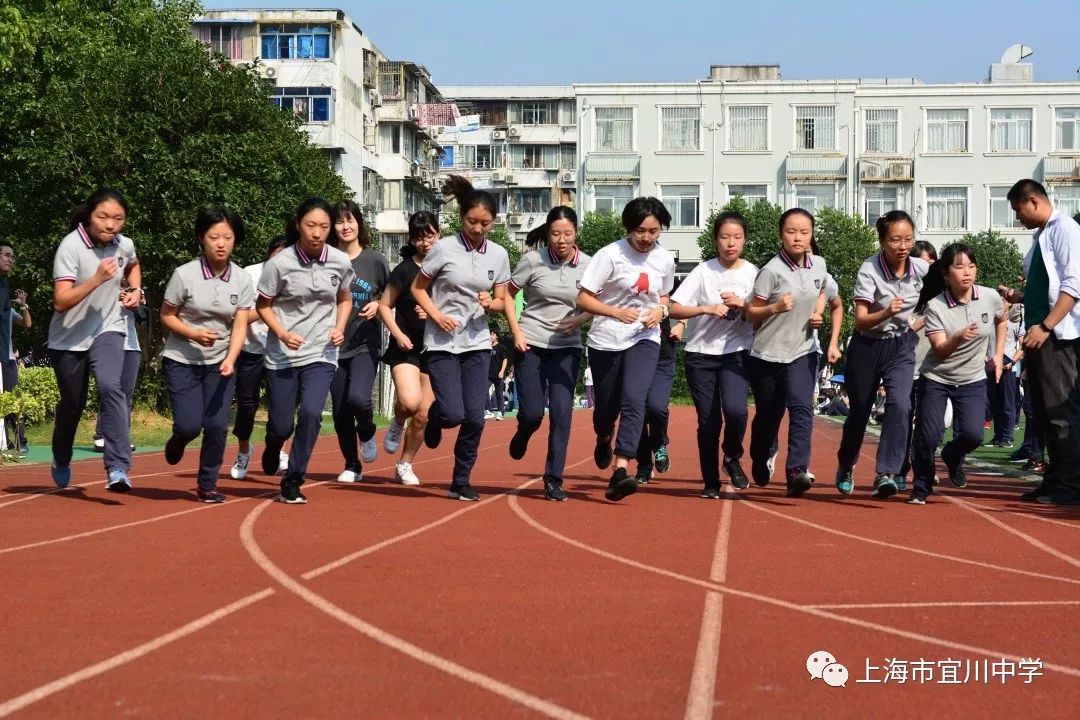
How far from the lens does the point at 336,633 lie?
5688 mm

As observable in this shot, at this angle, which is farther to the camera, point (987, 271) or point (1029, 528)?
point (987, 271)

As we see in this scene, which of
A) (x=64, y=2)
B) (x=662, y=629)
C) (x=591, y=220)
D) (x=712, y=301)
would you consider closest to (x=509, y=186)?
(x=591, y=220)

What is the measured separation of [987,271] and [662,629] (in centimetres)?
6023

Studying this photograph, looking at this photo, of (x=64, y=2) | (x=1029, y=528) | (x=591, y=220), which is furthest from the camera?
(x=591, y=220)

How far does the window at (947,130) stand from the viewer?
Answer: 224 feet

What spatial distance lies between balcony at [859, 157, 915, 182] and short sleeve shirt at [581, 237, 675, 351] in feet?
193

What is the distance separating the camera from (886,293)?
10992 mm

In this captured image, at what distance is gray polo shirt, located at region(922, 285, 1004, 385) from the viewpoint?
11.2m

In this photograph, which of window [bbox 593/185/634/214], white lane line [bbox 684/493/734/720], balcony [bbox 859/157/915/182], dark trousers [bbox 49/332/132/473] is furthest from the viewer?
window [bbox 593/185/634/214]

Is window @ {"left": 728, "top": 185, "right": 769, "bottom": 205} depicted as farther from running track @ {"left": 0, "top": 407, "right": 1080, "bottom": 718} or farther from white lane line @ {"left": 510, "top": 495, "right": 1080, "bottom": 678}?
white lane line @ {"left": 510, "top": 495, "right": 1080, "bottom": 678}

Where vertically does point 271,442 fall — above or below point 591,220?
below

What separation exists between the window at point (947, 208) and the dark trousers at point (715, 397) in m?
58.8

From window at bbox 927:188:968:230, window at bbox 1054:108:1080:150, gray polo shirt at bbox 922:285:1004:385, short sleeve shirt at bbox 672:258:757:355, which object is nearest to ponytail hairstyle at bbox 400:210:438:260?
short sleeve shirt at bbox 672:258:757:355

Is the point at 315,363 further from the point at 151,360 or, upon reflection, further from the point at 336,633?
the point at 151,360
